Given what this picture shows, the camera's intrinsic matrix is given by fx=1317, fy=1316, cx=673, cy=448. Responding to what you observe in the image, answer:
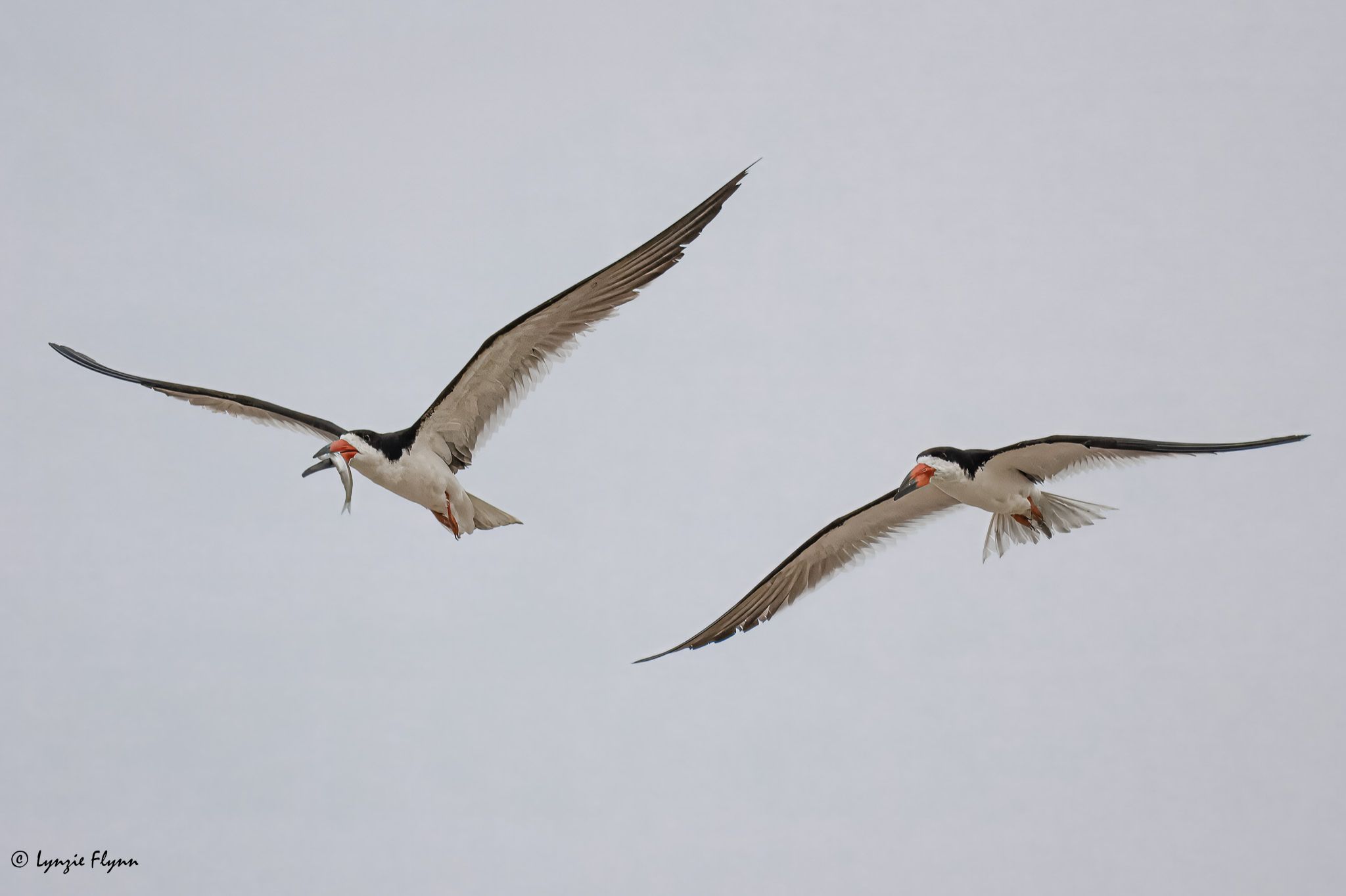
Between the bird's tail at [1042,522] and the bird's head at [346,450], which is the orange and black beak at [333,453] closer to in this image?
the bird's head at [346,450]

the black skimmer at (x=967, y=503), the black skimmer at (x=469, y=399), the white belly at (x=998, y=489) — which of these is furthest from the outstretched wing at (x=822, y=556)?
the black skimmer at (x=469, y=399)

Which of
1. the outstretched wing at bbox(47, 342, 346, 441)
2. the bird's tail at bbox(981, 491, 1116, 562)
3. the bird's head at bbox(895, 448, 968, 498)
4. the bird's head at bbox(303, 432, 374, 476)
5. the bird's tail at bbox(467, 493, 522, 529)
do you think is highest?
the outstretched wing at bbox(47, 342, 346, 441)

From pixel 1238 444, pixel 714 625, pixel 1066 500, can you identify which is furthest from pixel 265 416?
pixel 1238 444

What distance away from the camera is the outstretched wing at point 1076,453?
9750mm

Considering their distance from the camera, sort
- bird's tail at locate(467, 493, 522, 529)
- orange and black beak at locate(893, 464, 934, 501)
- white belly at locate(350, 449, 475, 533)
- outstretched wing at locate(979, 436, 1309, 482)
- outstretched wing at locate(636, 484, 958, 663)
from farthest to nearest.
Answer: outstretched wing at locate(636, 484, 958, 663), bird's tail at locate(467, 493, 522, 529), white belly at locate(350, 449, 475, 533), orange and black beak at locate(893, 464, 934, 501), outstretched wing at locate(979, 436, 1309, 482)

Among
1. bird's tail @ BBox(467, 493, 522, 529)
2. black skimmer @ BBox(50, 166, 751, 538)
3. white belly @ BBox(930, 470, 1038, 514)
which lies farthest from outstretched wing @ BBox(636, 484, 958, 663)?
black skimmer @ BBox(50, 166, 751, 538)

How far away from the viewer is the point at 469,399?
37.2 feet

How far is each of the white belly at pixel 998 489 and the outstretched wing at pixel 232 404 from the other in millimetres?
5553

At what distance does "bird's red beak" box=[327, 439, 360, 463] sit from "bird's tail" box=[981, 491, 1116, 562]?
564 centimetres

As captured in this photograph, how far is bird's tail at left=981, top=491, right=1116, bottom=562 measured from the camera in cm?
1138

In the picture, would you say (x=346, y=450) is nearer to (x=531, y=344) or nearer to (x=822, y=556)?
(x=531, y=344)

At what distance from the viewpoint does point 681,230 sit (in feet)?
33.0

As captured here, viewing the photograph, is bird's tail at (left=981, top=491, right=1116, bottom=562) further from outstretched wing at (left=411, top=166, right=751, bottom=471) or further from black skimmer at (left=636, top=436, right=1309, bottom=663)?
outstretched wing at (left=411, top=166, right=751, bottom=471)

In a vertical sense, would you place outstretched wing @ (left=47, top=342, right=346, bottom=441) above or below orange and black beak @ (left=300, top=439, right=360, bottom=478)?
above
